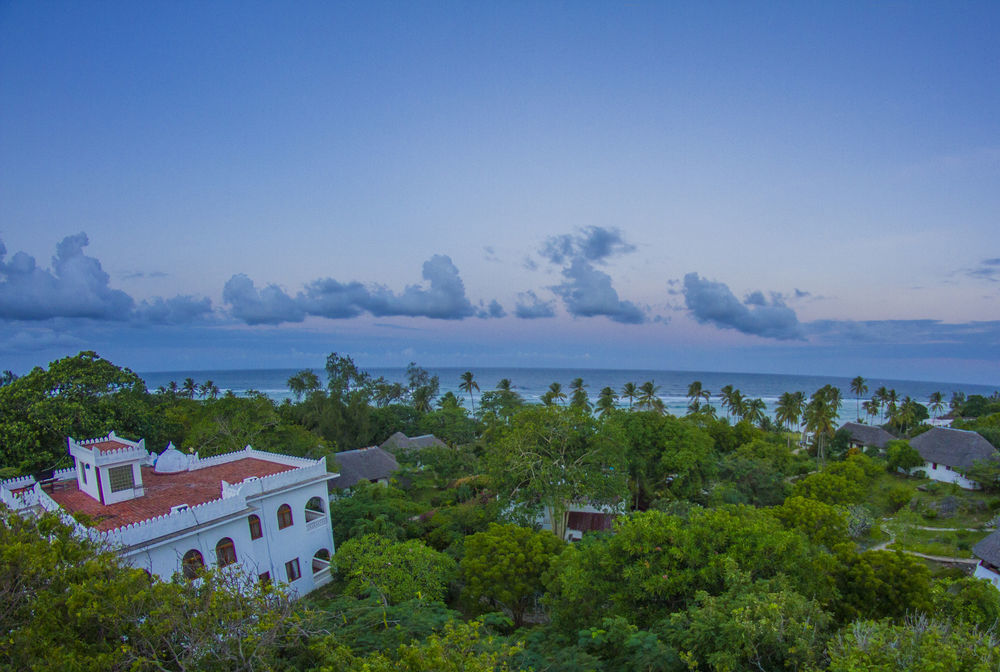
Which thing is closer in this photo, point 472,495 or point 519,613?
point 519,613

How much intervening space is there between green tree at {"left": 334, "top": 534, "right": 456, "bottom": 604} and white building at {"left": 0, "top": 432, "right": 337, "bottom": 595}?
2428 millimetres

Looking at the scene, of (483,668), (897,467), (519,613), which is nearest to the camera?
(483,668)

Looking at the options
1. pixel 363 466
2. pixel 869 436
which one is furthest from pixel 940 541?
pixel 363 466

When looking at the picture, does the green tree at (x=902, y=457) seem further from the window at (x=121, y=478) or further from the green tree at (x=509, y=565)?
the window at (x=121, y=478)

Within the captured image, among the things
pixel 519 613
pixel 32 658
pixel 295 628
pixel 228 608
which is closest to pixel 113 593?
pixel 32 658

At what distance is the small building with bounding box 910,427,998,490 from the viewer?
1264 inches

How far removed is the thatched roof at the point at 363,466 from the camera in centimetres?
3127

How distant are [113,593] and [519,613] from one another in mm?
13532

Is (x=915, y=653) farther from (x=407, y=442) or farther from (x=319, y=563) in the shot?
(x=407, y=442)

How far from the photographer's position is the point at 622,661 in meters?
9.47

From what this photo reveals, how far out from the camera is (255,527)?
660 inches

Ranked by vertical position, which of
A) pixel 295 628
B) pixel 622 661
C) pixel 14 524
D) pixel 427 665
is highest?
pixel 14 524

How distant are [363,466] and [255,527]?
16.6 metres

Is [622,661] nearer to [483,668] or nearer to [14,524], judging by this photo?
[483,668]
